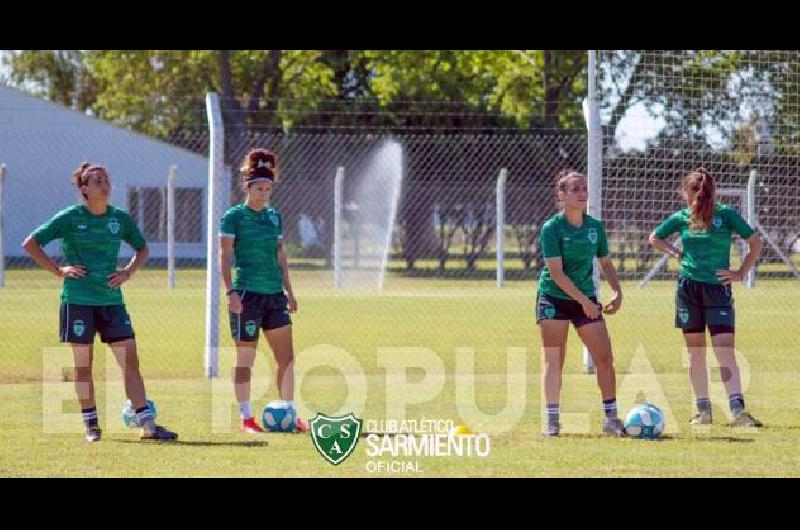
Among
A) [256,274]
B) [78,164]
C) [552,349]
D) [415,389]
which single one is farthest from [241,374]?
[78,164]

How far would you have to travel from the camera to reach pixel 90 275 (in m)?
9.44

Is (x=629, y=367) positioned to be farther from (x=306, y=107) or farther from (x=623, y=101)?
(x=306, y=107)

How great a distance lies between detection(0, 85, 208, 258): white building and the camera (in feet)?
115

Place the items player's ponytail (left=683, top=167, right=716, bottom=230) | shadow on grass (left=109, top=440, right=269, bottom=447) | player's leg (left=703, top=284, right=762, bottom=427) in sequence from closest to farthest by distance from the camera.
A: shadow on grass (left=109, top=440, right=269, bottom=447)
player's ponytail (left=683, top=167, right=716, bottom=230)
player's leg (left=703, top=284, right=762, bottom=427)

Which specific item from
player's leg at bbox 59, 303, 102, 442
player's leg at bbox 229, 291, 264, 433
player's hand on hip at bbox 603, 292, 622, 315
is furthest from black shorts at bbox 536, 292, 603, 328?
player's leg at bbox 59, 303, 102, 442

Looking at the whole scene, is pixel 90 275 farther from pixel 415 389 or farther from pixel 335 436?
pixel 415 389

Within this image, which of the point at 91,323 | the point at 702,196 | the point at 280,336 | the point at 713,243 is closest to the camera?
the point at 91,323

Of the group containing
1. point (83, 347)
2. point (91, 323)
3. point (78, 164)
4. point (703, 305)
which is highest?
point (78, 164)

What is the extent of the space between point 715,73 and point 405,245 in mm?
16353

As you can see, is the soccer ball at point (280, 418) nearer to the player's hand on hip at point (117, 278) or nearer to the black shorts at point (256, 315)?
the black shorts at point (256, 315)

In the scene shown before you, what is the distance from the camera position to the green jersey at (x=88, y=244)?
9391mm

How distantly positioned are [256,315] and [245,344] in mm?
249

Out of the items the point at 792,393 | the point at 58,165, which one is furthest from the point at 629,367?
the point at 58,165

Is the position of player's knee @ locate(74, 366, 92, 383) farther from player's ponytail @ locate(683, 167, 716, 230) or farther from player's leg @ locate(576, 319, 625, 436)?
player's ponytail @ locate(683, 167, 716, 230)
